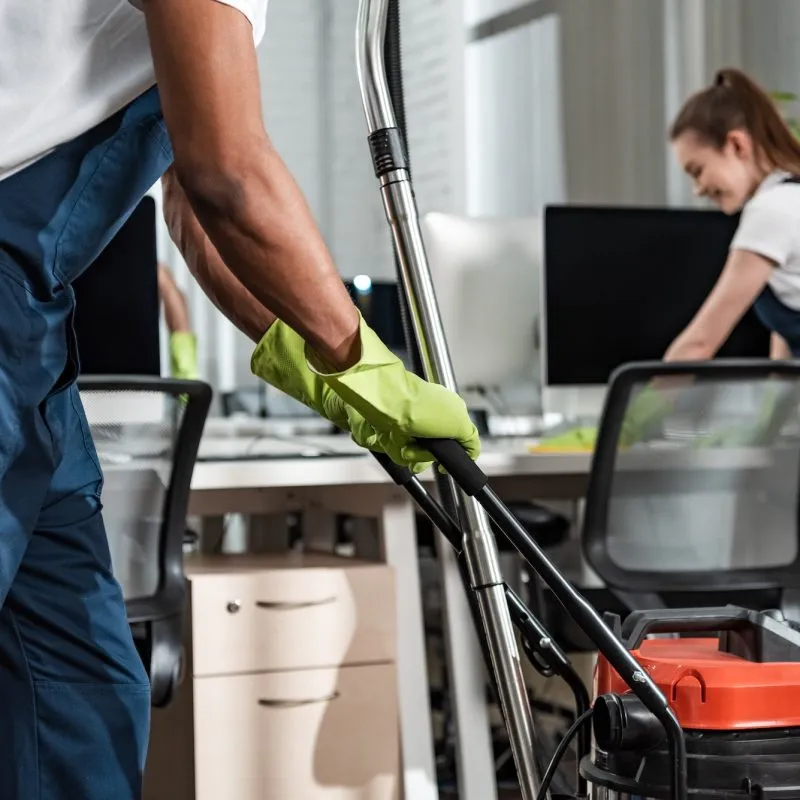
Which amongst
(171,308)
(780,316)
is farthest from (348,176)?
(780,316)

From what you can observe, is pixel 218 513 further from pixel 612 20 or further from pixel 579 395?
pixel 612 20

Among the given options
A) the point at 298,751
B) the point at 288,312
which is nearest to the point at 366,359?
the point at 288,312

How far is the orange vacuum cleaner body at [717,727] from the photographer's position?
981 mm

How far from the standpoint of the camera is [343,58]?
18.7 ft

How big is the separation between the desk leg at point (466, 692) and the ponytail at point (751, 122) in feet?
3.78

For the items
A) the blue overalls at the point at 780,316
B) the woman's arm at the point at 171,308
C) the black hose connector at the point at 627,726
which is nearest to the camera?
the black hose connector at the point at 627,726

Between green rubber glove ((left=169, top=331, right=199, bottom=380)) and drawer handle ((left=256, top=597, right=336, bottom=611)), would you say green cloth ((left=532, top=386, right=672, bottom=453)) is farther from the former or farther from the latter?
green rubber glove ((left=169, top=331, right=199, bottom=380))

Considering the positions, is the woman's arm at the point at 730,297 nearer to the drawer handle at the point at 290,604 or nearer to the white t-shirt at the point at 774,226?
the white t-shirt at the point at 774,226

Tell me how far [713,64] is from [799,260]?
80.0 inches

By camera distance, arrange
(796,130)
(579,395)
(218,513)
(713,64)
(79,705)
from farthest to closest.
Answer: (713,64), (796,130), (579,395), (218,513), (79,705)

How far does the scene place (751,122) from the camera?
8.95 ft

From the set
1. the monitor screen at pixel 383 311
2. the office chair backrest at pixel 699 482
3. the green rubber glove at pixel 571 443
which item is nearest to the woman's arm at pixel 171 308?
the monitor screen at pixel 383 311

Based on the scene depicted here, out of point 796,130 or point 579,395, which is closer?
point 579,395

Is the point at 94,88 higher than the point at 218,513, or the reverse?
the point at 94,88
